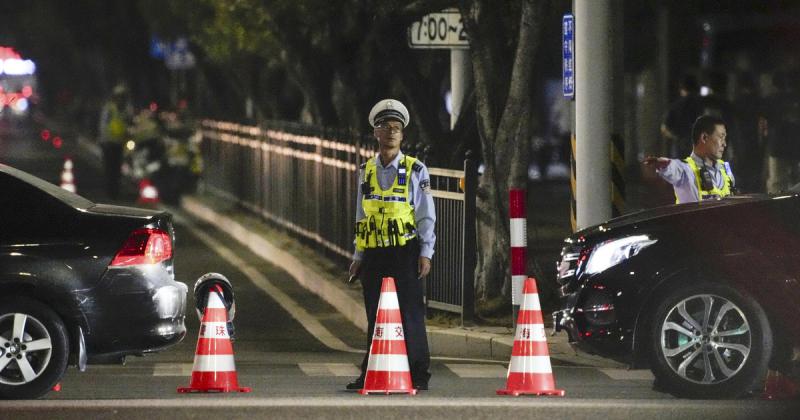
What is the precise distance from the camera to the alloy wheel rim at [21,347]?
32.9 ft

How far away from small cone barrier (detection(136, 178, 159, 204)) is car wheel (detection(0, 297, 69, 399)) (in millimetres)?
20779

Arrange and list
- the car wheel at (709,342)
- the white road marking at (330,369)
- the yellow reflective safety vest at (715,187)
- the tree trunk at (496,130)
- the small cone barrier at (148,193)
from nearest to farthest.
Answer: the car wheel at (709,342), the yellow reflective safety vest at (715,187), the white road marking at (330,369), the tree trunk at (496,130), the small cone barrier at (148,193)

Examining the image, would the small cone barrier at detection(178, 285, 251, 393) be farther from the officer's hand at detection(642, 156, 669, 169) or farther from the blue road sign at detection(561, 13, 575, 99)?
the blue road sign at detection(561, 13, 575, 99)

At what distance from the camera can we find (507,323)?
14391 millimetres

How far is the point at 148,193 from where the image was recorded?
1213 inches

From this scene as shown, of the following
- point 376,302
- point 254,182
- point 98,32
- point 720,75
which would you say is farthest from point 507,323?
point 98,32

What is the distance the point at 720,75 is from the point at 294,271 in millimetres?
6845

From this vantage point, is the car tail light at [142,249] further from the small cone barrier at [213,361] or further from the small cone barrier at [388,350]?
the small cone barrier at [388,350]

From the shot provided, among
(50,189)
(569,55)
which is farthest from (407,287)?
(569,55)

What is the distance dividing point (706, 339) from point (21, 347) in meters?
3.87

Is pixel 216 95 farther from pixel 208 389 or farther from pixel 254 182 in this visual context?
pixel 208 389

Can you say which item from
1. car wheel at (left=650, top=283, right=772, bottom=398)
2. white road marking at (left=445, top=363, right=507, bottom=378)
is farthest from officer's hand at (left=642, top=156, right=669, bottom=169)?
white road marking at (left=445, top=363, right=507, bottom=378)

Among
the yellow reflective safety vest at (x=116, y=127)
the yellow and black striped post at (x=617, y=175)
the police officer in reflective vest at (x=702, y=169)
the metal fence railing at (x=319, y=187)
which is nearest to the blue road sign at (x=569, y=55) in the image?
the yellow and black striped post at (x=617, y=175)

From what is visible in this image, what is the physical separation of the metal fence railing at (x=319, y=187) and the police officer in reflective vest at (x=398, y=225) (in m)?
3.61
